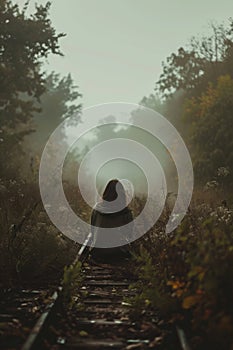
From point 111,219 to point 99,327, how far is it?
5.07 m

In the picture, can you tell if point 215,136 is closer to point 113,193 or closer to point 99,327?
point 113,193

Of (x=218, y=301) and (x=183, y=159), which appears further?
(x=183, y=159)

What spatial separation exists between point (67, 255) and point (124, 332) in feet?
13.3

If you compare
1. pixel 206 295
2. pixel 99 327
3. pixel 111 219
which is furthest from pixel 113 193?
pixel 206 295

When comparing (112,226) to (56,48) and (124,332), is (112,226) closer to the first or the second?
(124,332)

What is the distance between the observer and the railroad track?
509 centimetres

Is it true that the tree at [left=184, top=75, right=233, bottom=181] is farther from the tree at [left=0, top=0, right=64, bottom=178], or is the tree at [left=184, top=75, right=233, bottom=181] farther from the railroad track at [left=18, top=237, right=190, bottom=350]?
the railroad track at [left=18, top=237, right=190, bottom=350]

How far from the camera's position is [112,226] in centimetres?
1077

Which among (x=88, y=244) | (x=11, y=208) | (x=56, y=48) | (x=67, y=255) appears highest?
(x=56, y=48)

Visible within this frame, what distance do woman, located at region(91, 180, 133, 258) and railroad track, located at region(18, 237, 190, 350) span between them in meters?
2.75

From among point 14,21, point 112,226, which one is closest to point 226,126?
point 14,21

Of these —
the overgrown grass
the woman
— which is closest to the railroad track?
the overgrown grass

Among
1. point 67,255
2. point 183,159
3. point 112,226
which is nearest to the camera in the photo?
point 67,255

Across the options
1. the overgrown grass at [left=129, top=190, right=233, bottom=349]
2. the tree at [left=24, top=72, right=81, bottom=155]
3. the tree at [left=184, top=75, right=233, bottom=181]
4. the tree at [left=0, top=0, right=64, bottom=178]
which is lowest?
the overgrown grass at [left=129, top=190, right=233, bottom=349]
